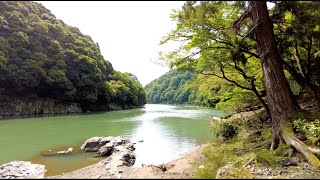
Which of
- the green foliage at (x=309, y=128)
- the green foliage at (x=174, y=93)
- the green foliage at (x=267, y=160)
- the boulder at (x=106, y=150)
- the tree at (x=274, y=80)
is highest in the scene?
the green foliage at (x=174, y=93)

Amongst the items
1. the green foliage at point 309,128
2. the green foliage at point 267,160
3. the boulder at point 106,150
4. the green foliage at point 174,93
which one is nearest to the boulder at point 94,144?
the boulder at point 106,150

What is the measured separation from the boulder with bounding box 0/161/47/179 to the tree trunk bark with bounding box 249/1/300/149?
28.9ft

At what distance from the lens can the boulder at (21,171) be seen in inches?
415

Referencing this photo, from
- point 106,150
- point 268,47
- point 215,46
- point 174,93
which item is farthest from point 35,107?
point 174,93

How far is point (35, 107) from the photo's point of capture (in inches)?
2063

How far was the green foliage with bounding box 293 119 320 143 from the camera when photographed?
29.5 ft

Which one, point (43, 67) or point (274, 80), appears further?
point (43, 67)

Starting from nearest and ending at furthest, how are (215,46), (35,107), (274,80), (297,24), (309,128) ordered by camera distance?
(309,128), (274,80), (297,24), (215,46), (35,107)

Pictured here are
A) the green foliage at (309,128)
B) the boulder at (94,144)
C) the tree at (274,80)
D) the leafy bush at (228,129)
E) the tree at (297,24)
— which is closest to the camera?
the green foliage at (309,128)

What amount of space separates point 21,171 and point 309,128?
34.2ft

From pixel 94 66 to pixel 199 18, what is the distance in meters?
58.9

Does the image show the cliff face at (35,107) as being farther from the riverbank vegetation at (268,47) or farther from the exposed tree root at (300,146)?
the exposed tree root at (300,146)

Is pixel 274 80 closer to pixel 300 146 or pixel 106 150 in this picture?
pixel 300 146

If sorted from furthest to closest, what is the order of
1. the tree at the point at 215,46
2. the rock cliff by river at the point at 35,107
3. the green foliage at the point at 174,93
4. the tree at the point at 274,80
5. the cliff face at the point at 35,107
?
1. the green foliage at the point at 174,93
2. the cliff face at the point at 35,107
3. the rock cliff by river at the point at 35,107
4. the tree at the point at 215,46
5. the tree at the point at 274,80
